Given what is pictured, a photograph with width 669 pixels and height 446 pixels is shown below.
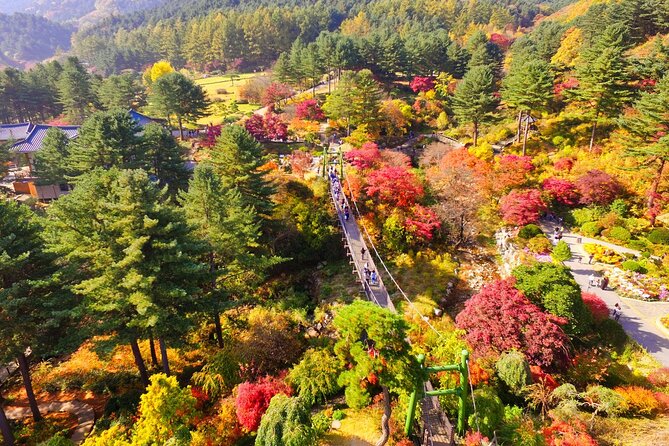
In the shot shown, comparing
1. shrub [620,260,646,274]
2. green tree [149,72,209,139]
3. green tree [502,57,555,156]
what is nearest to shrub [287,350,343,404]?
shrub [620,260,646,274]

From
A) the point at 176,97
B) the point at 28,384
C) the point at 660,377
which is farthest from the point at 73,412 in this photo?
the point at 176,97

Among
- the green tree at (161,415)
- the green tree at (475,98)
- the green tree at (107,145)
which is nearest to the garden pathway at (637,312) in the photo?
the green tree at (475,98)

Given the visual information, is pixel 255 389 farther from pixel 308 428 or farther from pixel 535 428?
pixel 535 428

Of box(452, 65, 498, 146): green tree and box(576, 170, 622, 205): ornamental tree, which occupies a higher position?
box(452, 65, 498, 146): green tree

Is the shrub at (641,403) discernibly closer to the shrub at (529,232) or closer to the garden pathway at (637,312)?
the garden pathway at (637,312)

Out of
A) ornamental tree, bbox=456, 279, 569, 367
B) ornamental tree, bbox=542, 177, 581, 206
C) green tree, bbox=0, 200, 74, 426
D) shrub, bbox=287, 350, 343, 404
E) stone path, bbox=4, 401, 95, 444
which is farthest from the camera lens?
ornamental tree, bbox=542, 177, 581, 206

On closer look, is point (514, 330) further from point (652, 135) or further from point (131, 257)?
point (652, 135)

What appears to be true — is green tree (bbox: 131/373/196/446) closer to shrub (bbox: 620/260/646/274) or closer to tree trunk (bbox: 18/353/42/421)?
tree trunk (bbox: 18/353/42/421)
